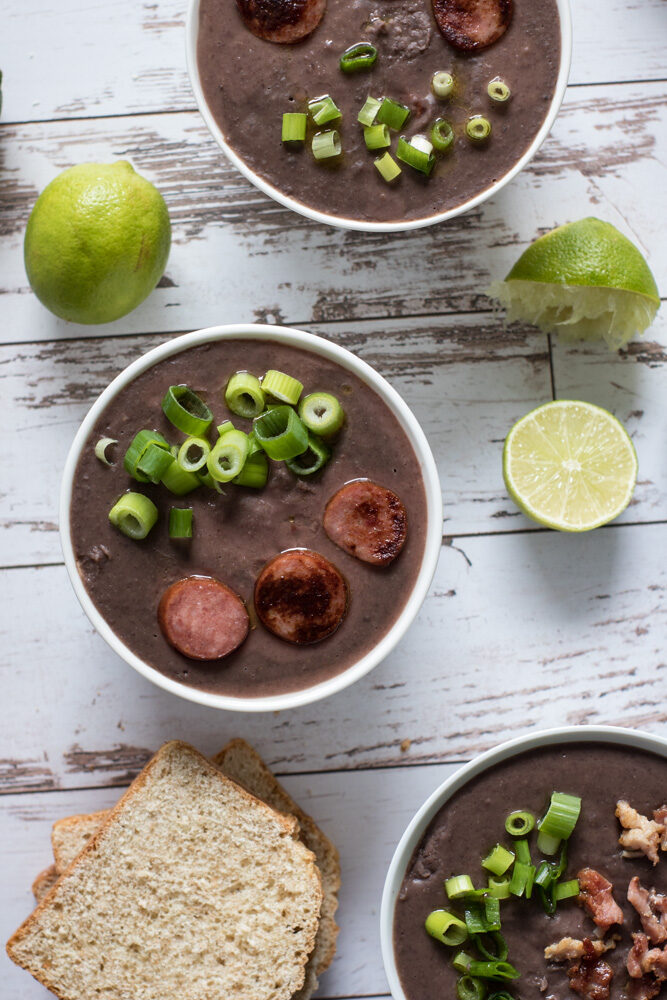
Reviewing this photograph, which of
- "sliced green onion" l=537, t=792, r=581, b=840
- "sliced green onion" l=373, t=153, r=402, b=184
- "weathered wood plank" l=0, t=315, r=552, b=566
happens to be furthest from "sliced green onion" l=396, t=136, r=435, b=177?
"sliced green onion" l=537, t=792, r=581, b=840

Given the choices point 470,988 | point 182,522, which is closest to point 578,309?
point 182,522

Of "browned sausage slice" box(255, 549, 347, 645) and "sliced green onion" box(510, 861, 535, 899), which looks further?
"sliced green onion" box(510, 861, 535, 899)

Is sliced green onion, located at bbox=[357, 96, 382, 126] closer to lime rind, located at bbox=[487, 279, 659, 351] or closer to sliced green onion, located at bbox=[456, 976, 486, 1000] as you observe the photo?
lime rind, located at bbox=[487, 279, 659, 351]

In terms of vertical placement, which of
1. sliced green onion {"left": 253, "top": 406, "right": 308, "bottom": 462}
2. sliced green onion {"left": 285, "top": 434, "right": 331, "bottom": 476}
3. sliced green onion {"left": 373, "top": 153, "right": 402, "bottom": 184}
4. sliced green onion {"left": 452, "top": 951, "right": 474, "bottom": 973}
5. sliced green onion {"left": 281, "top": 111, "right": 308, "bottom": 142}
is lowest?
sliced green onion {"left": 452, "top": 951, "right": 474, "bottom": 973}

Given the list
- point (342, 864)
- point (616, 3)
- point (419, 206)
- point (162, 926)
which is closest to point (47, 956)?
point (162, 926)

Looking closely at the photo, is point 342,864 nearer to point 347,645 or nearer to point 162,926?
point 162,926

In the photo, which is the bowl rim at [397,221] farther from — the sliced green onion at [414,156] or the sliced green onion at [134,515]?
the sliced green onion at [134,515]
